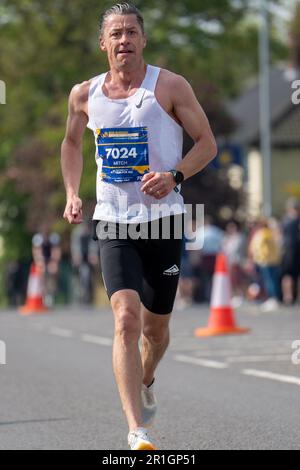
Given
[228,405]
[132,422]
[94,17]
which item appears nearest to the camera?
[132,422]

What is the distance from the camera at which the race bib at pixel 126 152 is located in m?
7.26

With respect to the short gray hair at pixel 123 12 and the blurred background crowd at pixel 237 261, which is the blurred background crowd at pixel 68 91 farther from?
Result: the short gray hair at pixel 123 12

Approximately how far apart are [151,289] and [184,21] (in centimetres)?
4015

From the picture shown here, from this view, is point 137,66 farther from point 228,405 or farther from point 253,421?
point 228,405

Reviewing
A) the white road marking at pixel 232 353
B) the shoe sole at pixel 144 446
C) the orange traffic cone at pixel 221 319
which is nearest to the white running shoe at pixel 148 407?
the shoe sole at pixel 144 446

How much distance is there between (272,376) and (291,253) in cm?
1293

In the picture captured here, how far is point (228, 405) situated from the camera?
9680mm

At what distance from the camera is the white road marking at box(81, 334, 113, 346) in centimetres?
1650

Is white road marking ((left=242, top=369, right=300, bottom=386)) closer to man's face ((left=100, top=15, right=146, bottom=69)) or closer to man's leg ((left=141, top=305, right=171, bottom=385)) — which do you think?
man's leg ((left=141, top=305, right=171, bottom=385))

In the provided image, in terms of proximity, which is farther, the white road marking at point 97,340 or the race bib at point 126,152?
the white road marking at point 97,340

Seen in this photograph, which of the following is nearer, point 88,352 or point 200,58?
point 88,352

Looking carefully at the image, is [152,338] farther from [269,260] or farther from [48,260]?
[48,260]

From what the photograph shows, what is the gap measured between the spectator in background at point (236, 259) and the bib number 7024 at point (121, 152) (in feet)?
64.9

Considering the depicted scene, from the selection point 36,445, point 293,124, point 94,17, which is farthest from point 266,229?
point 293,124
